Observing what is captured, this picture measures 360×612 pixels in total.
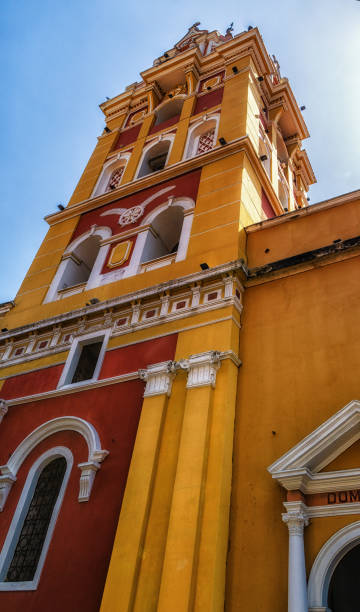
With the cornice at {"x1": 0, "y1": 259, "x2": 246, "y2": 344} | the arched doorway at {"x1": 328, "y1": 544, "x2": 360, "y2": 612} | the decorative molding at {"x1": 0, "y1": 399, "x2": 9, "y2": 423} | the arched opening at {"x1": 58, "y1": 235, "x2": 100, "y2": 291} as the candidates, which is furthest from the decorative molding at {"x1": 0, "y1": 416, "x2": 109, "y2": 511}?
the arched opening at {"x1": 58, "y1": 235, "x2": 100, "y2": 291}

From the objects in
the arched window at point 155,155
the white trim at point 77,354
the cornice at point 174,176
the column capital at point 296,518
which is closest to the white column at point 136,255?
the white trim at point 77,354

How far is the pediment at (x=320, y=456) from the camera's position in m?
6.88

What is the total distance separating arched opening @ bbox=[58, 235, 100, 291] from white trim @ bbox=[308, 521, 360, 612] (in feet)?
31.8

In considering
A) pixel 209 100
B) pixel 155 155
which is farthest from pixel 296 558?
pixel 209 100

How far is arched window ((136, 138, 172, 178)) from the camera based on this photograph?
17.1 m

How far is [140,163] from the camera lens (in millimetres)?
16688

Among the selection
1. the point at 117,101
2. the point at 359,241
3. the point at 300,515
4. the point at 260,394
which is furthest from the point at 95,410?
the point at 117,101

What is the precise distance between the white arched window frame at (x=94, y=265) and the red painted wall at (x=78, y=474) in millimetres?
2566

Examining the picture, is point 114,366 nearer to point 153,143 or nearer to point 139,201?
point 139,201

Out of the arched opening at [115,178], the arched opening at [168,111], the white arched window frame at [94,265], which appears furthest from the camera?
the arched opening at [168,111]

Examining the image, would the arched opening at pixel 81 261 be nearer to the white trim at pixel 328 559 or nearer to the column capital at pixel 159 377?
the column capital at pixel 159 377

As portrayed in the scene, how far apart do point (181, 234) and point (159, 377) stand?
165 inches

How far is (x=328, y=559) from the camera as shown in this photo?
629cm

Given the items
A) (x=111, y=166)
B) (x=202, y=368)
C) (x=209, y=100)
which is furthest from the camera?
(x=111, y=166)
